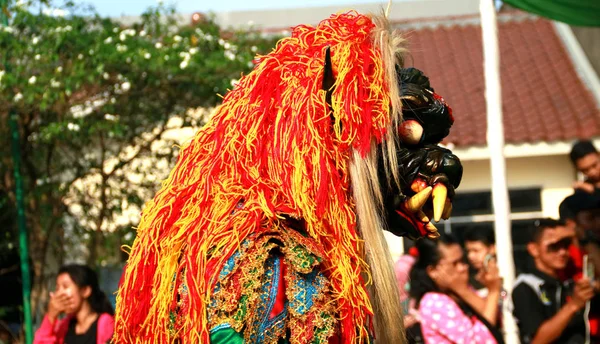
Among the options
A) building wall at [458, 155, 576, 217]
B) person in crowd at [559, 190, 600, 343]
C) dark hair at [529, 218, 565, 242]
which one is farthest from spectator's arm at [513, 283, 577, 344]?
building wall at [458, 155, 576, 217]

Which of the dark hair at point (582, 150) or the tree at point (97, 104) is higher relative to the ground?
the tree at point (97, 104)

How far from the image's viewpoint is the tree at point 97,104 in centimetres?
730

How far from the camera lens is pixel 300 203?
2.32 meters

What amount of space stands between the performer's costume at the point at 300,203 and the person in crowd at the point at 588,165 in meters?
3.82

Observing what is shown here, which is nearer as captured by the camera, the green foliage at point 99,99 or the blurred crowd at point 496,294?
the blurred crowd at point 496,294

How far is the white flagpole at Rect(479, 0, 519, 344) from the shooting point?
621 cm

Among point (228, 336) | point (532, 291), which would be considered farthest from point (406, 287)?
point (228, 336)

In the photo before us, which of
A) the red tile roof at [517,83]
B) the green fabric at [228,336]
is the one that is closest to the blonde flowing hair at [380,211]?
the green fabric at [228,336]

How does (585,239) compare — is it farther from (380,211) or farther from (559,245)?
(380,211)

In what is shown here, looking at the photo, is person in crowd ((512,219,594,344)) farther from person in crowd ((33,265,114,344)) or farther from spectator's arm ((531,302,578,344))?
person in crowd ((33,265,114,344))

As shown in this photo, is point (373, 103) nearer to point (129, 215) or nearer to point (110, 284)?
point (129, 215)

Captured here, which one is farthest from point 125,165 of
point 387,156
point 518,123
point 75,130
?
point 387,156

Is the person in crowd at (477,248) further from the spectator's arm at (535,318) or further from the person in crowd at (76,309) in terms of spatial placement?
the person in crowd at (76,309)

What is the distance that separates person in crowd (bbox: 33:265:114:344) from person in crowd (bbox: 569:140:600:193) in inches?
127
